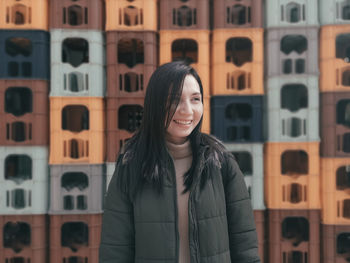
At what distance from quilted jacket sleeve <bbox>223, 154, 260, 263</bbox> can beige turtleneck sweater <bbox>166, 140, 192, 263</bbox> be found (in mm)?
340

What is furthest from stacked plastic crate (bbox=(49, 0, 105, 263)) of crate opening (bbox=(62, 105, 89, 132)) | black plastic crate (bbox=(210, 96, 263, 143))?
black plastic crate (bbox=(210, 96, 263, 143))

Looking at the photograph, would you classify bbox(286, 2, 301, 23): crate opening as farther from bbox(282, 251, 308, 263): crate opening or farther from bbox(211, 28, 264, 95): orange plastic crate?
bbox(282, 251, 308, 263): crate opening

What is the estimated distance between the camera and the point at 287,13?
5.88 m

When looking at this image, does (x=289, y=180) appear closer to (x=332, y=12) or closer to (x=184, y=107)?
(x=332, y=12)

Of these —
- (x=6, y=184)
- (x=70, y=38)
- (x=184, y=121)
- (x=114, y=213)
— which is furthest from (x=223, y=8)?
(x=6, y=184)

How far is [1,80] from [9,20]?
4.01 feet

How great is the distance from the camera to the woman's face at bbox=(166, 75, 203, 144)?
2.13m

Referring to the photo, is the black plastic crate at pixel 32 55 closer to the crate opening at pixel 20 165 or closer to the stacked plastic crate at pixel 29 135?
the stacked plastic crate at pixel 29 135

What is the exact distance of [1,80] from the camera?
5695 millimetres

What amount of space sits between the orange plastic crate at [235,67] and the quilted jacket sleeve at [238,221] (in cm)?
369

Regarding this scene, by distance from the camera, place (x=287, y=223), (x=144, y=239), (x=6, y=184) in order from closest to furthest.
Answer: (x=144, y=239) → (x=6, y=184) → (x=287, y=223)

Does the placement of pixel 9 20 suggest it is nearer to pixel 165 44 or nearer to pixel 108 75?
pixel 108 75

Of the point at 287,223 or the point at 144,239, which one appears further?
the point at 287,223

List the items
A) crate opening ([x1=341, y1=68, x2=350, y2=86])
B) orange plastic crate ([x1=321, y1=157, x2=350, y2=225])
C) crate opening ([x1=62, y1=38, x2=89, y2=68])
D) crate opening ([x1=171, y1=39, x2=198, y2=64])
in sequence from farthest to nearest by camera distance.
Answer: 1. crate opening ([x1=171, y1=39, x2=198, y2=64])
2. crate opening ([x1=62, y1=38, x2=89, y2=68])
3. crate opening ([x1=341, y1=68, x2=350, y2=86])
4. orange plastic crate ([x1=321, y1=157, x2=350, y2=225])
